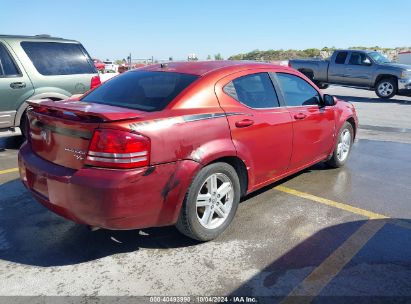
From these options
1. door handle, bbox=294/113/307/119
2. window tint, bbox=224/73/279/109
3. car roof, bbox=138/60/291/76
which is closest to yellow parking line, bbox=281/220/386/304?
door handle, bbox=294/113/307/119

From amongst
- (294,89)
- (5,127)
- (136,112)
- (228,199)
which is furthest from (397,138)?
(5,127)

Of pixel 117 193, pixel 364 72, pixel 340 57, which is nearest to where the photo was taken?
pixel 117 193

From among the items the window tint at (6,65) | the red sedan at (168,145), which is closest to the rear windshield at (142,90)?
the red sedan at (168,145)

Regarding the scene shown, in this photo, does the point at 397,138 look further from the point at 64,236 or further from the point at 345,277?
the point at 64,236

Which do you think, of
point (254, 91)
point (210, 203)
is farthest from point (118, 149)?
point (254, 91)

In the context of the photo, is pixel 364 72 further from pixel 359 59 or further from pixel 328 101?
pixel 328 101

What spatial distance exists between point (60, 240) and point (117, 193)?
3.57 ft

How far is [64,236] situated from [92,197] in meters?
0.99

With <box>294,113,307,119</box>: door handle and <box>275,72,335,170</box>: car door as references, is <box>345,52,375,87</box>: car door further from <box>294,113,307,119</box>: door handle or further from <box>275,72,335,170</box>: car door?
<box>294,113,307,119</box>: door handle

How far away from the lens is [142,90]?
3.73m

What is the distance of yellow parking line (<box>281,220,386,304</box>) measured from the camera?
2.75 m

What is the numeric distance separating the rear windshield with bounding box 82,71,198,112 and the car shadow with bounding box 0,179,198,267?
3.90 feet

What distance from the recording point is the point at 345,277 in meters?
2.96

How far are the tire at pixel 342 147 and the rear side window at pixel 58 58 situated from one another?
4534 mm
